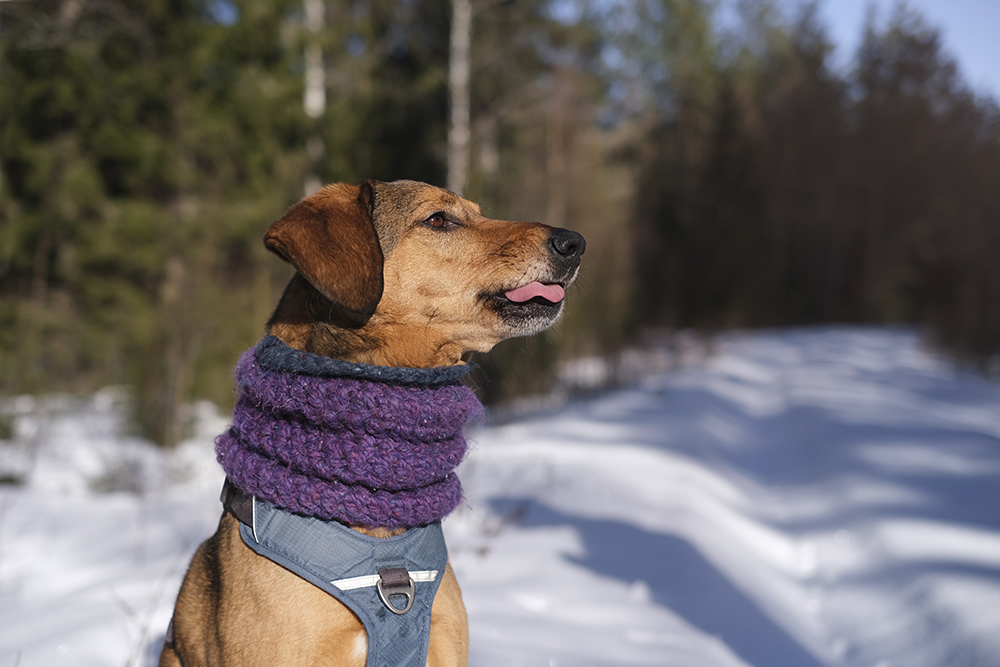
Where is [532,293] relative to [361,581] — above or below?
above

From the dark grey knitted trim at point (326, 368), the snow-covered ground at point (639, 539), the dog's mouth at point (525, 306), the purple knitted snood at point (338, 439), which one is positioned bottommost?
the snow-covered ground at point (639, 539)

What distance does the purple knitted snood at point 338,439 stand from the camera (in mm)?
1901

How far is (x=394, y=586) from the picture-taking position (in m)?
1.85

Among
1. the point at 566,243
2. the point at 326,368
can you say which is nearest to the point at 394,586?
the point at 326,368

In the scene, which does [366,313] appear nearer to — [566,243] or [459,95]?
[566,243]

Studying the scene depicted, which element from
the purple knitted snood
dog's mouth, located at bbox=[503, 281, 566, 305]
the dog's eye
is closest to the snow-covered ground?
the purple knitted snood

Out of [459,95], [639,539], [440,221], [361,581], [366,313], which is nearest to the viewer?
[361,581]

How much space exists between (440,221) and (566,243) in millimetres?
497

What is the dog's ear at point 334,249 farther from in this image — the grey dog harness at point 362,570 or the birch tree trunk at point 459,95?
the birch tree trunk at point 459,95

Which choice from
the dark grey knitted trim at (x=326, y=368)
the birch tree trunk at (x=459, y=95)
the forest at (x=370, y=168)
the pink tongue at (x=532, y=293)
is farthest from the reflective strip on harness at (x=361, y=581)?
the birch tree trunk at (x=459, y=95)

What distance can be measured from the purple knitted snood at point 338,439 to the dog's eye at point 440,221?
2.34 ft

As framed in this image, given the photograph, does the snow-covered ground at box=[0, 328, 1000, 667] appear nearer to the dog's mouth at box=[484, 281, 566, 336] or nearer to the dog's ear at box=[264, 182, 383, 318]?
the dog's mouth at box=[484, 281, 566, 336]

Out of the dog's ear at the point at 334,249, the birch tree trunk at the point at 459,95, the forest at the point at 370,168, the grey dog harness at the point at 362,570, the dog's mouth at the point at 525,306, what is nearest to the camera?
the grey dog harness at the point at 362,570

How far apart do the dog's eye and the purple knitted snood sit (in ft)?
2.34
